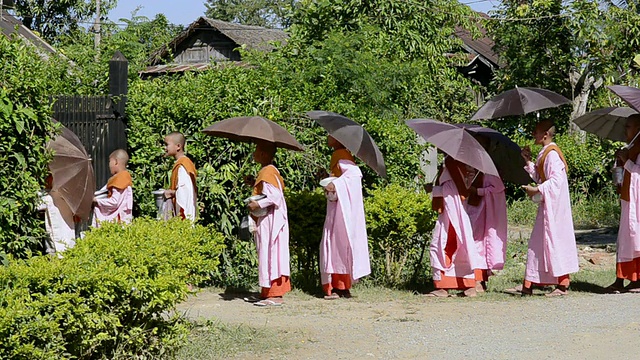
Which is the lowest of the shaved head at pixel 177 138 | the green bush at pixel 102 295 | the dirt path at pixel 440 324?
the dirt path at pixel 440 324

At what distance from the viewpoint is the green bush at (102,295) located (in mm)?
5059

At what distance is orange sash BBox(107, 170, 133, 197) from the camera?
31.7ft

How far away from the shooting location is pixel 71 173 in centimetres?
855

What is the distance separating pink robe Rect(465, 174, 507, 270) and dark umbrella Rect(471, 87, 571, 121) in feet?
2.37

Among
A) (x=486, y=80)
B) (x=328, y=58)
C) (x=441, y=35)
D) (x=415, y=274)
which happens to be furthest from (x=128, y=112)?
(x=486, y=80)

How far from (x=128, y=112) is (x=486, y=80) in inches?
921

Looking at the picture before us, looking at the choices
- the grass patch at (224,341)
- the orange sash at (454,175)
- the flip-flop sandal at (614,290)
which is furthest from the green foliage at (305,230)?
the flip-flop sandal at (614,290)

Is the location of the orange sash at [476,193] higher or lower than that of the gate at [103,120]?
lower

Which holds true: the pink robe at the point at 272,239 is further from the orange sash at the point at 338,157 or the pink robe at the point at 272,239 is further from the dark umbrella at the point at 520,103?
the dark umbrella at the point at 520,103

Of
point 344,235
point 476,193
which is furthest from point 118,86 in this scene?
point 476,193

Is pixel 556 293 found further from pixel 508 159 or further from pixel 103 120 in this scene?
pixel 103 120

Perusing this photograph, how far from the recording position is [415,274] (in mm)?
10781

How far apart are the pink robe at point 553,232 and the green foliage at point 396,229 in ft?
4.12

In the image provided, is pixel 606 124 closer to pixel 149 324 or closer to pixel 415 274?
pixel 415 274
